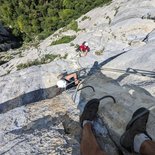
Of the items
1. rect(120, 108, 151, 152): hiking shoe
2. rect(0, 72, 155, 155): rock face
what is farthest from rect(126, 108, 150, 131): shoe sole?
rect(0, 72, 155, 155): rock face

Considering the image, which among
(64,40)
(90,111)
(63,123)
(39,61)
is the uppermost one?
(90,111)

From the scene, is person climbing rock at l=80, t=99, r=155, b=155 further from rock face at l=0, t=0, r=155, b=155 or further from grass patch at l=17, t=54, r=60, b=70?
grass patch at l=17, t=54, r=60, b=70

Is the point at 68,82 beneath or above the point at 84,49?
above

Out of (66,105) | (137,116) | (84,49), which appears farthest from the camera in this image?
(84,49)

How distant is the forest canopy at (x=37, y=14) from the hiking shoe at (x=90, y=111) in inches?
1783

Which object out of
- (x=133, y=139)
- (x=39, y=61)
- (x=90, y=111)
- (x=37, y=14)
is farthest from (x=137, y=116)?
(x=37, y=14)

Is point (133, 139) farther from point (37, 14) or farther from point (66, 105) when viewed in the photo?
point (37, 14)

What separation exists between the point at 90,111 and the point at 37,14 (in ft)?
195

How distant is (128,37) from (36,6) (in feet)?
147

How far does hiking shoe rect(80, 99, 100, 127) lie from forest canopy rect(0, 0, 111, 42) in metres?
45.3

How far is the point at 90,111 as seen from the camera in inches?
269

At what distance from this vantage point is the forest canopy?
55.0 m

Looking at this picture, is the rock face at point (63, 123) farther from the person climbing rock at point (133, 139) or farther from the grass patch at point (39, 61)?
the grass patch at point (39, 61)

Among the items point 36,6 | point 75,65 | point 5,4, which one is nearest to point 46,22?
point 36,6
